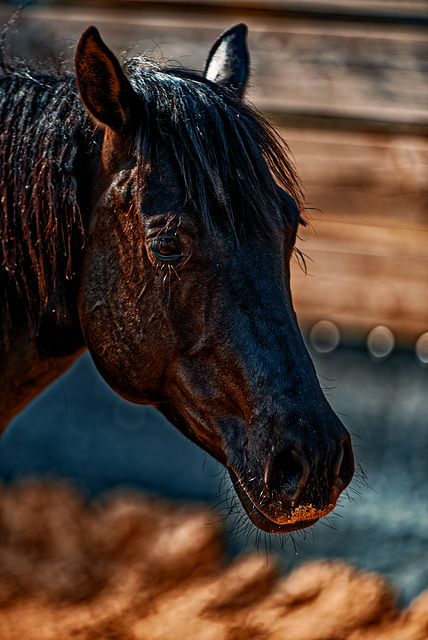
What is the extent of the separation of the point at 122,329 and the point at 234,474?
382 mm

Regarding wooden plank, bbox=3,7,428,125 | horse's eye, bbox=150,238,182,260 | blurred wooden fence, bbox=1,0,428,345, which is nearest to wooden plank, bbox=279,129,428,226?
blurred wooden fence, bbox=1,0,428,345

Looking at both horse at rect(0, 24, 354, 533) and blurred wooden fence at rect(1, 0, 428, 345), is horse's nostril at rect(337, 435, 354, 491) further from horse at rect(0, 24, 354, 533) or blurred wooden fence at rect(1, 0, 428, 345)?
blurred wooden fence at rect(1, 0, 428, 345)

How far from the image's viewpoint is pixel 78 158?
1.41 meters

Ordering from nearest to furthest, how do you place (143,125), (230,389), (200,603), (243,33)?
1. (230,389)
2. (143,125)
3. (243,33)
4. (200,603)

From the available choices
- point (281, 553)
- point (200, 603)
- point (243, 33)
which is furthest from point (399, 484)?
point (243, 33)

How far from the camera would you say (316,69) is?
10.1ft

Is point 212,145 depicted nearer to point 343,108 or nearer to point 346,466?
point 346,466

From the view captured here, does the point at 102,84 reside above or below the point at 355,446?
above

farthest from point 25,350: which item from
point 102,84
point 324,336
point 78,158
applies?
point 324,336

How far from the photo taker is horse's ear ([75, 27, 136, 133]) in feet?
4.11

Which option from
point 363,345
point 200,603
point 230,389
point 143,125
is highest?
point 143,125

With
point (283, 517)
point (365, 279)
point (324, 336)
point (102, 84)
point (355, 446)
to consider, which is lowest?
point (355, 446)

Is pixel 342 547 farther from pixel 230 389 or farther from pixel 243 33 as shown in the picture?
pixel 243 33

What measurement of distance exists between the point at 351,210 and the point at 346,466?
2182 mm
